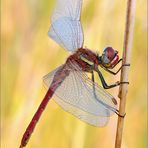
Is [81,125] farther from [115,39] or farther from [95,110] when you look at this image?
[115,39]

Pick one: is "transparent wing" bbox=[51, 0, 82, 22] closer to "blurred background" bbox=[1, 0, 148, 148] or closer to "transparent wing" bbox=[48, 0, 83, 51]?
"transparent wing" bbox=[48, 0, 83, 51]

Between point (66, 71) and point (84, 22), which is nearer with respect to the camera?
point (66, 71)

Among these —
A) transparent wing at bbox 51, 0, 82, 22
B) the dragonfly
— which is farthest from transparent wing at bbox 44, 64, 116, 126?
transparent wing at bbox 51, 0, 82, 22

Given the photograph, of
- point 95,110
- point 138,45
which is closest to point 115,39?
point 138,45

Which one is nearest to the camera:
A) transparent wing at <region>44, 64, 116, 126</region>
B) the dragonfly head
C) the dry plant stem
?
the dry plant stem

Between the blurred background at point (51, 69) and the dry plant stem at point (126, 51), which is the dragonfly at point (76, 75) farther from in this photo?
the dry plant stem at point (126, 51)

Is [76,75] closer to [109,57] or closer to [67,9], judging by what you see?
[109,57]

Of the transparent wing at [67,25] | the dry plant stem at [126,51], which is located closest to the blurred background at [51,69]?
the transparent wing at [67,25]

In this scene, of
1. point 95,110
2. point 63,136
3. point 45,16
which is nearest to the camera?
point 95,110
